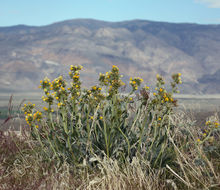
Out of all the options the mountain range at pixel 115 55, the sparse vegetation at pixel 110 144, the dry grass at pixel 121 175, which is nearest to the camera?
the dry grass at pixel 121 175

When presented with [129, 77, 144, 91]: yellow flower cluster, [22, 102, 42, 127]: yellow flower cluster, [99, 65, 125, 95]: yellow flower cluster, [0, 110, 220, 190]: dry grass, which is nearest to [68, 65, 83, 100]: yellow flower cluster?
[99, 65, 125, 95]: yellow flower cluster

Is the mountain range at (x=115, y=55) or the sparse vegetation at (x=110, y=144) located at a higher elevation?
Answer: the sparse vegetation at (x=110, y=144)

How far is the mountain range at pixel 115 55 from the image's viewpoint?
79000 mm

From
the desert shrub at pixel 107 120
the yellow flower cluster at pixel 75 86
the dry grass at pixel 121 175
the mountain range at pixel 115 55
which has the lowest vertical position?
the mountain range at pixel 115 55

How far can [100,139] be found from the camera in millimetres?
3555

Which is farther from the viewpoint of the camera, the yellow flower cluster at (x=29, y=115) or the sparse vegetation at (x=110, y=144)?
the yellow flower cluster at (x=29, y=115)

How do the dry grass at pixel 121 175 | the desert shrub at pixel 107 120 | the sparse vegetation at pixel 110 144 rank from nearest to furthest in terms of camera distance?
the dry grass at pixel 121 175 < the sparse vegetation at pixel 110 144 < the desert shrub at pixel 107 120

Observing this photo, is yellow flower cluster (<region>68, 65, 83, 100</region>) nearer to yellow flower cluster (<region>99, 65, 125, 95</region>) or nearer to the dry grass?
yellow flower cluster (<region>99, 65, 125, 95</region>)

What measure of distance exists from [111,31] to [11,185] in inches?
5265

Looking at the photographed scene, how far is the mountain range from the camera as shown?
79.0 metres

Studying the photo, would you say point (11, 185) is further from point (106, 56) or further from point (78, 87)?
point (106, 56)

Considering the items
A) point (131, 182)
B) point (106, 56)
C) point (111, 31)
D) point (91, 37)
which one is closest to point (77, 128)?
point (131, 182)

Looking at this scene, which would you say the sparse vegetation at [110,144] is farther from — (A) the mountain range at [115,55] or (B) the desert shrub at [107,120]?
(A) the mountain range at [115,55]

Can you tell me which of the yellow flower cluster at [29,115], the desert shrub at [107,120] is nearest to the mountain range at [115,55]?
the desert shrub at [107,120]
